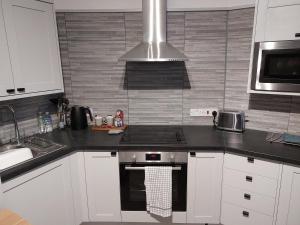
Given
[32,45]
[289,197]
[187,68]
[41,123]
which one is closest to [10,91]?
[32,45]

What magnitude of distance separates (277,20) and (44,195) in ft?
7.04

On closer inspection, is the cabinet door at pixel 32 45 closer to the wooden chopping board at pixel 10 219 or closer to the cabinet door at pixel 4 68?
the cabinet door at pixel 4 68

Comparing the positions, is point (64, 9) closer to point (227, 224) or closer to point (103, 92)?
point (103, 92)

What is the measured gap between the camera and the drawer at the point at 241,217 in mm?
1867

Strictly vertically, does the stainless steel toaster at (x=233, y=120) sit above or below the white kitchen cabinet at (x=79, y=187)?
above

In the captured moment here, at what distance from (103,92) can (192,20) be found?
1.13 meters

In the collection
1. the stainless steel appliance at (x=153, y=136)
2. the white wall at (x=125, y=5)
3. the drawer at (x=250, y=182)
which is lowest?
the drawer at (x=250, y=182)

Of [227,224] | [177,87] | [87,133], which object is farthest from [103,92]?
[227,224]

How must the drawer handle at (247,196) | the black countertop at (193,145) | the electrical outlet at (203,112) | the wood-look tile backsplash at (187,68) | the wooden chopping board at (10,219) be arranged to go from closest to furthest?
the wooden chopping board at (10,219) → the black countertop at (193,145) → the drawer handle at (247,196) → the wood-look tile backsplash at (187,68) → the electrical outlet at (203,112)

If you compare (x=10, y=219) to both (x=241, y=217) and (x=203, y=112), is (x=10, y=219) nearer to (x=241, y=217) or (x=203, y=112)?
(x=241, y=217)

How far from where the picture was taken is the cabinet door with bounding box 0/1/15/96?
167 cm

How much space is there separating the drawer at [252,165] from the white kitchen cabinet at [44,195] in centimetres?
132

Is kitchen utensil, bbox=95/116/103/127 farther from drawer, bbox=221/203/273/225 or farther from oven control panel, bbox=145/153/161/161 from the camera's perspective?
drawer, bbox=221/203/273/225

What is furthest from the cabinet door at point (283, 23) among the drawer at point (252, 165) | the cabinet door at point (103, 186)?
the cabinet door at point (103, 186)
